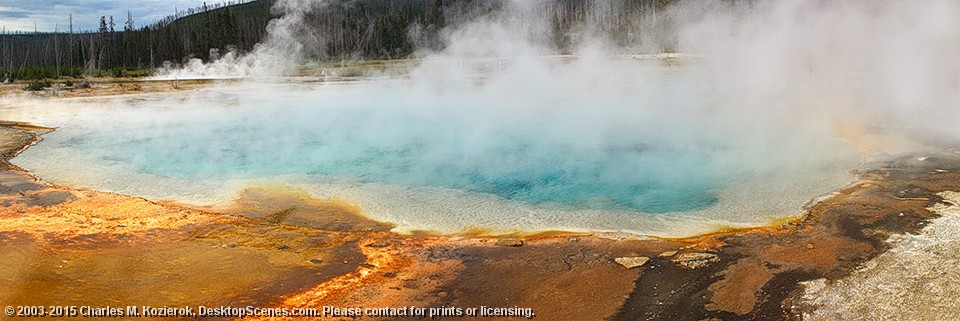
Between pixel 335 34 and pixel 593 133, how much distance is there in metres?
38.0

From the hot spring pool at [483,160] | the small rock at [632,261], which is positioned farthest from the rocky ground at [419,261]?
the hot spring pool at [483,160]

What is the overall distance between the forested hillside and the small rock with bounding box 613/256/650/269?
→ 2421 centimetres

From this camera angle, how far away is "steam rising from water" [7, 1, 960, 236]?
625 centimetres

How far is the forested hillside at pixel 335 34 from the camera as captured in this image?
33.4 m

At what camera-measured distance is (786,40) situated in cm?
1257

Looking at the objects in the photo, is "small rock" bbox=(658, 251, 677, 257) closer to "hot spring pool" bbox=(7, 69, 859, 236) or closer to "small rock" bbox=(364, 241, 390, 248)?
"hot spring pool" bbox=(7, 69, 859, 236)

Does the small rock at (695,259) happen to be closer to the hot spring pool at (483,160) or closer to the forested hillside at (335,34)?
the hot spring pool at (483,160)

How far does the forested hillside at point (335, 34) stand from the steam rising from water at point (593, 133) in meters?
13.3

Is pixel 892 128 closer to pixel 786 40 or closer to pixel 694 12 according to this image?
pixel 786 40

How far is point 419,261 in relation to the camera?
4.43m

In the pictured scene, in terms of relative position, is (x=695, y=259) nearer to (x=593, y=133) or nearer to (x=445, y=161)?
(x=445, y=161)

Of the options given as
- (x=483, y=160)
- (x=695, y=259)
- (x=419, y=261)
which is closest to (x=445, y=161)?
(x=483, y=160)

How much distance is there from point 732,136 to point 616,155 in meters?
2.39

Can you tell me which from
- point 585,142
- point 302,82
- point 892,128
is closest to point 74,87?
point 302,82
